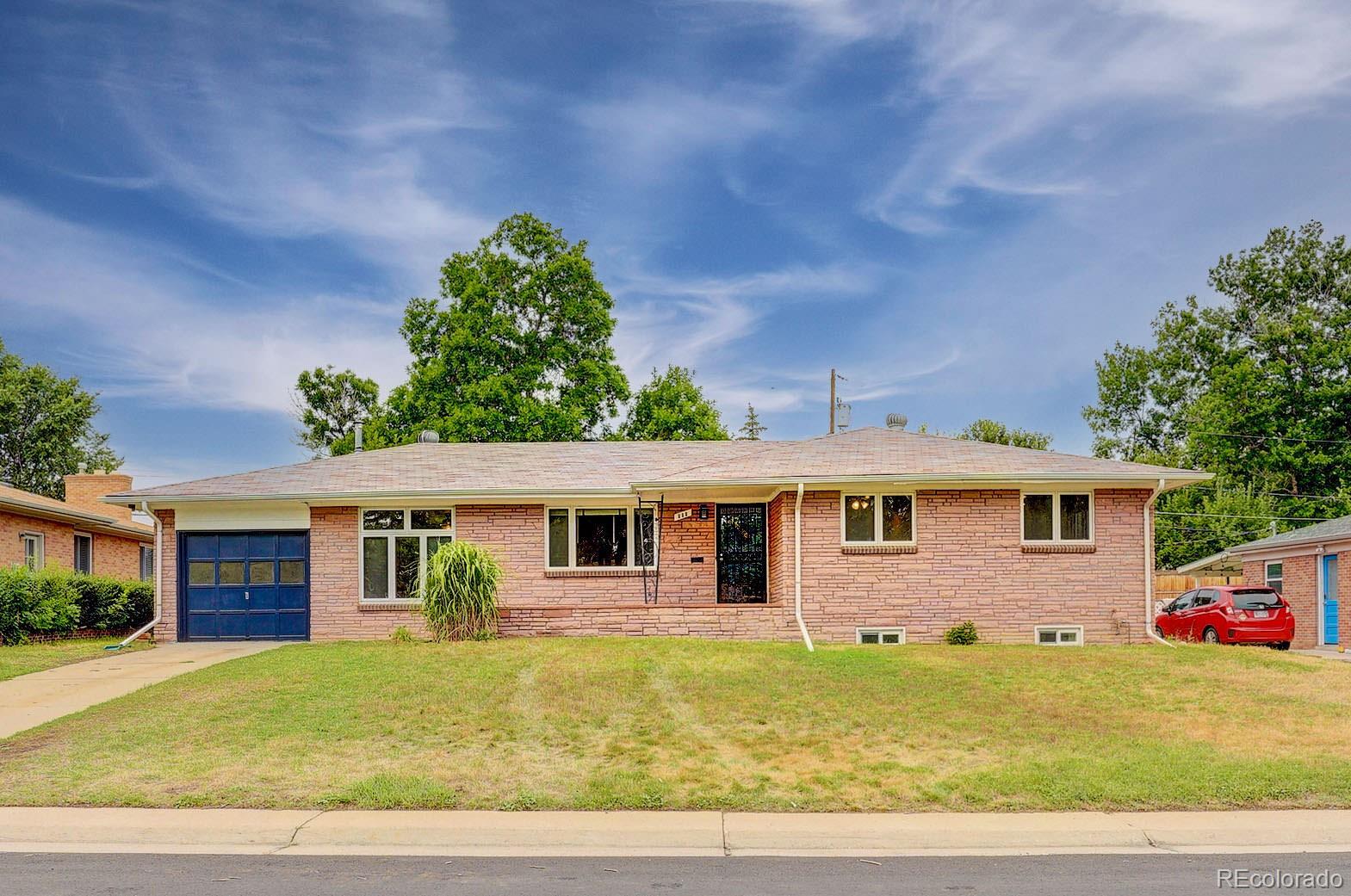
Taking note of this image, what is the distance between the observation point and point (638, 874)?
21.9 ft

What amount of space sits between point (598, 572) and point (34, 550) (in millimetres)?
14873

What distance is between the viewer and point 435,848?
734 centimetres

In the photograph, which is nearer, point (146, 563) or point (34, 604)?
point (34, 604)

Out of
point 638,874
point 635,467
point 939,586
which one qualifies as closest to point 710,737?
point 638,874

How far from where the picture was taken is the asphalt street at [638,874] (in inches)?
249

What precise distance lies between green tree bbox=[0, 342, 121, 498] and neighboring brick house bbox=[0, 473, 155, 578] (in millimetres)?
16319

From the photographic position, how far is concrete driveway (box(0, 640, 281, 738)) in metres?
12.0

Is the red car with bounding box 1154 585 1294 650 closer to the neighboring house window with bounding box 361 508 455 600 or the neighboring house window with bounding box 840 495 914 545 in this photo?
the neighboring house window with bounding box 840 495 914 545

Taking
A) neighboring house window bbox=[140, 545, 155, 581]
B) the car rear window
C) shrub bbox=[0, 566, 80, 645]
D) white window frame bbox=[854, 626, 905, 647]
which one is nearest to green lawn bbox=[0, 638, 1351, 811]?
white window frame bbox=[854, 626, 905, 647]

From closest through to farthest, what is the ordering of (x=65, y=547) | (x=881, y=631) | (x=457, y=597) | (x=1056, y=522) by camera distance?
(x=457, y=597)
(x=881, y=631)
(x=1056, y=522)
(x=65, y=547)

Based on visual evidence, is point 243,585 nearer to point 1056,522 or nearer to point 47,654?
point 47,654

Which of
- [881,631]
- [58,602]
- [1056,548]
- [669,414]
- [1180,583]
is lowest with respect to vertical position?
[1180,583]

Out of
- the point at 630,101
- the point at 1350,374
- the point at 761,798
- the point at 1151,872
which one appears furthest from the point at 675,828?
the point at 1350,374

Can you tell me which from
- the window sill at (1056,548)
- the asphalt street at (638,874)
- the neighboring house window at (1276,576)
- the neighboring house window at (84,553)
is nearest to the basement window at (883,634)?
the window sill at (1056,548)
